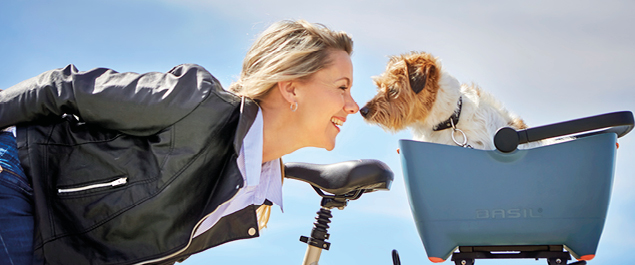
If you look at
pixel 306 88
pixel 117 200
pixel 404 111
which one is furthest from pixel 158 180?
pixel 404 111

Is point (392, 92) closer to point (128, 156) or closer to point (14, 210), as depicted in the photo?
point (128, 156)

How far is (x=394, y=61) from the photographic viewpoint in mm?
3609

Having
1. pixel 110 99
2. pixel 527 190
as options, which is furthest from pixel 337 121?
pixel 110 99

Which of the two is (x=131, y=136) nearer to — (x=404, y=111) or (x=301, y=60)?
(x=301, y=60)

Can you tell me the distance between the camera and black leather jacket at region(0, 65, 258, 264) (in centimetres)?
184

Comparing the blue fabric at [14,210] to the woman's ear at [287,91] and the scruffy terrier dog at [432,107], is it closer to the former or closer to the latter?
the woman's ear at [287,91]

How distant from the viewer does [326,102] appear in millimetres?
2219

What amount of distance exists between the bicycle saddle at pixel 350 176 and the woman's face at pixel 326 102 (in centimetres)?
12

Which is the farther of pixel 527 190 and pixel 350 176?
pixel 350 176

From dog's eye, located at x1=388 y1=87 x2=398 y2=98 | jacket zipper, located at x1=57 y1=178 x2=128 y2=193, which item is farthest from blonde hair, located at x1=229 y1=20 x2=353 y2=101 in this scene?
dog's eye, located at x1=388 y1=87 x2=398 y2=98

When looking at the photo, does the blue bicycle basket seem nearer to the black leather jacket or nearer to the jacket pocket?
the black leather jacket

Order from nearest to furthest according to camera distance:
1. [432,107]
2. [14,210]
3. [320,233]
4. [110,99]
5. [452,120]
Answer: [14,210], [110,99], [320,233], [452,120], [432,107]

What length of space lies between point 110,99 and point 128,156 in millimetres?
232

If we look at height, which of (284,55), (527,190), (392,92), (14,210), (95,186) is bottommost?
(14,210)
